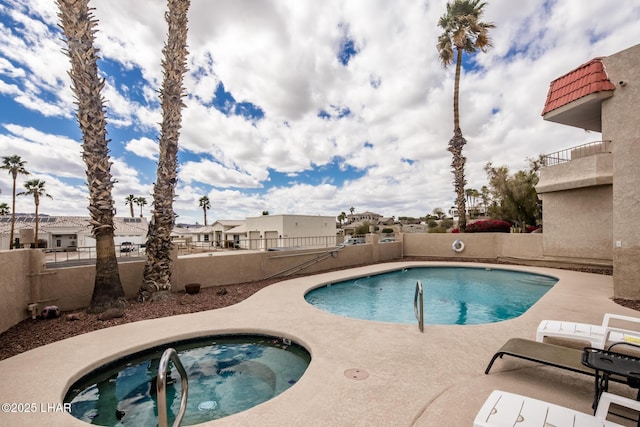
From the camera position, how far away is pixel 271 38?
35.7 ft

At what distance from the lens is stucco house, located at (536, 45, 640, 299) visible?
317 inches

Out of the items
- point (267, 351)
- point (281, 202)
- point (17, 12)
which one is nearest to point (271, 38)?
point (17, 12)

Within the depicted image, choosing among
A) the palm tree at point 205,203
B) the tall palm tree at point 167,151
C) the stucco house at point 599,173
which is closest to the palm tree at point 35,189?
the palm tree at point 205,203

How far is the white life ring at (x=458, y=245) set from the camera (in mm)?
18031

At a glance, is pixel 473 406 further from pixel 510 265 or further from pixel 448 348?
pixel 510 265

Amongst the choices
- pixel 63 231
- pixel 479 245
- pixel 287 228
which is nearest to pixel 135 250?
pixel 287 228

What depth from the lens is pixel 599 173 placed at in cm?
1130

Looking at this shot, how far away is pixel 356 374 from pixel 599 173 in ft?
43.3

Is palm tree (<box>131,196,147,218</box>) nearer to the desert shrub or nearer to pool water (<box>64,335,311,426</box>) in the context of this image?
the desert shrub

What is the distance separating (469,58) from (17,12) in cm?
2259

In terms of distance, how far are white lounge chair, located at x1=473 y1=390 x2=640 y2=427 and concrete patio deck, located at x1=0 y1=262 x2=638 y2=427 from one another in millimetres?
557

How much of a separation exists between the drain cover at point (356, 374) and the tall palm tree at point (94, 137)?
675 cm

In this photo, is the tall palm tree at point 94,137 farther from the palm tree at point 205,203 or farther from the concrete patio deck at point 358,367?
the palm tree at point 205,203

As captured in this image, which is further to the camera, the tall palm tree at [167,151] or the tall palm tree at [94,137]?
the tall palm tree at [167,151]
